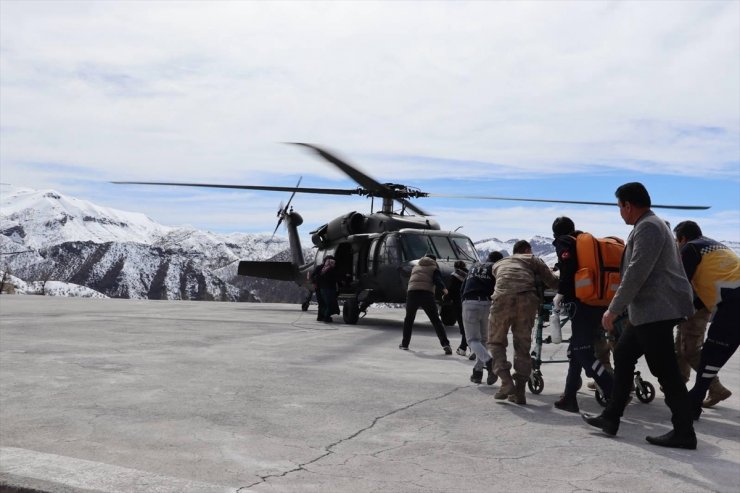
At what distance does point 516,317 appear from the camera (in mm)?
6660

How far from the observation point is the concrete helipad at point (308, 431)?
4285mm

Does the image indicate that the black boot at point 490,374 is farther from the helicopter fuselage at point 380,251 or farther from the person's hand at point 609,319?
the helicopter fuselage at point 380,251

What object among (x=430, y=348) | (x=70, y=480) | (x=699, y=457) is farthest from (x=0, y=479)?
(x=430, y=348)

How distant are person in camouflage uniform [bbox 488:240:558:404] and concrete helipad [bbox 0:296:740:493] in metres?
0.27

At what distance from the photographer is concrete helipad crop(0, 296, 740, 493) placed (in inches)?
169

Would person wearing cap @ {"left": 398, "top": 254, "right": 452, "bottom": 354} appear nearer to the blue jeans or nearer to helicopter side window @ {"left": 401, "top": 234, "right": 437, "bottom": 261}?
the blue jeans

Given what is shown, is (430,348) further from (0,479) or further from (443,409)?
(0,479)

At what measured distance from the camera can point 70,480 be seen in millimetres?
4094

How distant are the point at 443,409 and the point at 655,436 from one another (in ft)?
5.68

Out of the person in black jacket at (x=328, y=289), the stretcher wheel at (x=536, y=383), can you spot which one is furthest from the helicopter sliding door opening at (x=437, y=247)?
the stretcher wheel at (x=536, y=383)

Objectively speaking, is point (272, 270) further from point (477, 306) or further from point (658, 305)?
point (658, 305)

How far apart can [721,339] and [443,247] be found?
1001 centimetres

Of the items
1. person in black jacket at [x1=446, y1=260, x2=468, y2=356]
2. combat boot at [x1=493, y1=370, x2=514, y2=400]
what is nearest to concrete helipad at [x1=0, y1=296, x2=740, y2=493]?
combat boot at [x1=493, y1=370, x2=514, y2=400]

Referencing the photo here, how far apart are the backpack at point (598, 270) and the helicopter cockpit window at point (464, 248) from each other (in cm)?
947
